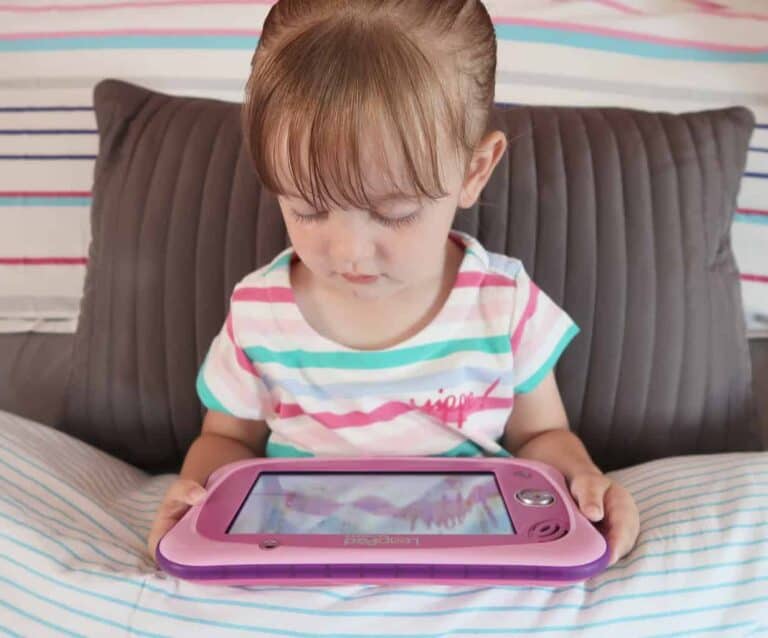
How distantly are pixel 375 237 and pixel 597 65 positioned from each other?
1.85 ft

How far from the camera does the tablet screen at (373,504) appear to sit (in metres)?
0.57

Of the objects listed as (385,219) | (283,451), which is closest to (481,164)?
(385,219)

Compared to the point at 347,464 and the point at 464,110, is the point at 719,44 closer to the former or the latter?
the point at 464,110

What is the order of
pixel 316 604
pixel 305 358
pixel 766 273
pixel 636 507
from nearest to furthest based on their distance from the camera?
pixel 316 604 < pixel 636 507 < pixel 305 358 < pixel 766 273

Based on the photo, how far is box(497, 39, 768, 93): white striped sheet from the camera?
0.99 m

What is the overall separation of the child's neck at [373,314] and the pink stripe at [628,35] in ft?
1.41

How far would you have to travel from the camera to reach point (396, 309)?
0.74m

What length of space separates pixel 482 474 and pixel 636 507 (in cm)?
12

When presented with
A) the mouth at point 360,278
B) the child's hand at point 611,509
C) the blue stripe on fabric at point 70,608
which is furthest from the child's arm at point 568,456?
the blue stripe on fabric at point 70,608

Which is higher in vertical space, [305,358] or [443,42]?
[443,42]

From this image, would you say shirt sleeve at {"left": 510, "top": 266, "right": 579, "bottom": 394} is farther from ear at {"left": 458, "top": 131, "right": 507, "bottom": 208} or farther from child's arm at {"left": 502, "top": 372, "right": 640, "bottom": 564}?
ear at {"left": 458, "top": 131, "right": 507, "bottom": 208}

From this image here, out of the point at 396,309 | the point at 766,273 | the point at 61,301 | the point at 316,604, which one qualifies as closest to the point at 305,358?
the point at 396,309

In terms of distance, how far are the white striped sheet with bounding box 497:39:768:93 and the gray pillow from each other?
0.43 ft

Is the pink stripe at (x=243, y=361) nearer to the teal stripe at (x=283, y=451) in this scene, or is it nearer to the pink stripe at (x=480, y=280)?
the teal stripe at (x=283, y=451)
